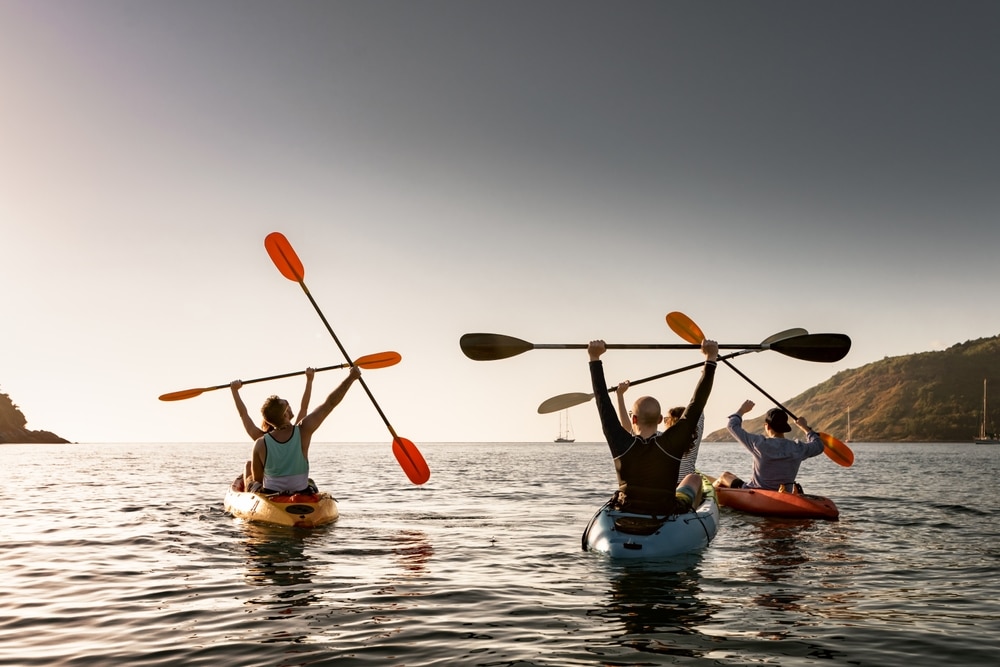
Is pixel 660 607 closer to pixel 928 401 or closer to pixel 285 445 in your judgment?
Result: pixel 285 445

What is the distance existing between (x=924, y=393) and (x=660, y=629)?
195 meters

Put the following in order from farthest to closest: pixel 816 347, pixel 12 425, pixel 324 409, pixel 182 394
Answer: pixel 12 425, pixel 182 394, pixel 324 409, pixel 816 347

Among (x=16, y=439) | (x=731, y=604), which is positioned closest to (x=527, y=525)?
(x=731, y=604)

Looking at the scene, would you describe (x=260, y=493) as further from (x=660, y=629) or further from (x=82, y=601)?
(x=660, y=629)

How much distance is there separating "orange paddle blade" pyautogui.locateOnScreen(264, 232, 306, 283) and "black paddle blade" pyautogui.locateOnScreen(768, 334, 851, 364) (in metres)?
8.01

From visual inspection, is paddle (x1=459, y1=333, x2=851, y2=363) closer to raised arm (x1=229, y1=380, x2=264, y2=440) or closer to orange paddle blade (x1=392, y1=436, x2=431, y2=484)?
orange paddle blade (x1=392, y1=436, x2=431, y2=484)

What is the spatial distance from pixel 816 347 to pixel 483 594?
5.94 m

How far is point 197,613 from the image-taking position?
6172 millimetres

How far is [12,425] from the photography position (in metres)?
115

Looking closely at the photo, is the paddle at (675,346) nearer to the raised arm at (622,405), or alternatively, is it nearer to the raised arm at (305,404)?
the raised arm at (622,405)

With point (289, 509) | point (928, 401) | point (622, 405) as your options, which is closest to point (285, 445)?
point (289, 509)

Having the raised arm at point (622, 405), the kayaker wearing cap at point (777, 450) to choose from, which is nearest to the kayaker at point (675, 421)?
the raised arm at point (622, 405)

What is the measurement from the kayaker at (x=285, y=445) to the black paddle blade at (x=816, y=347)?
19.9 ft

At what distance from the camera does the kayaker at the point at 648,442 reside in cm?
768
